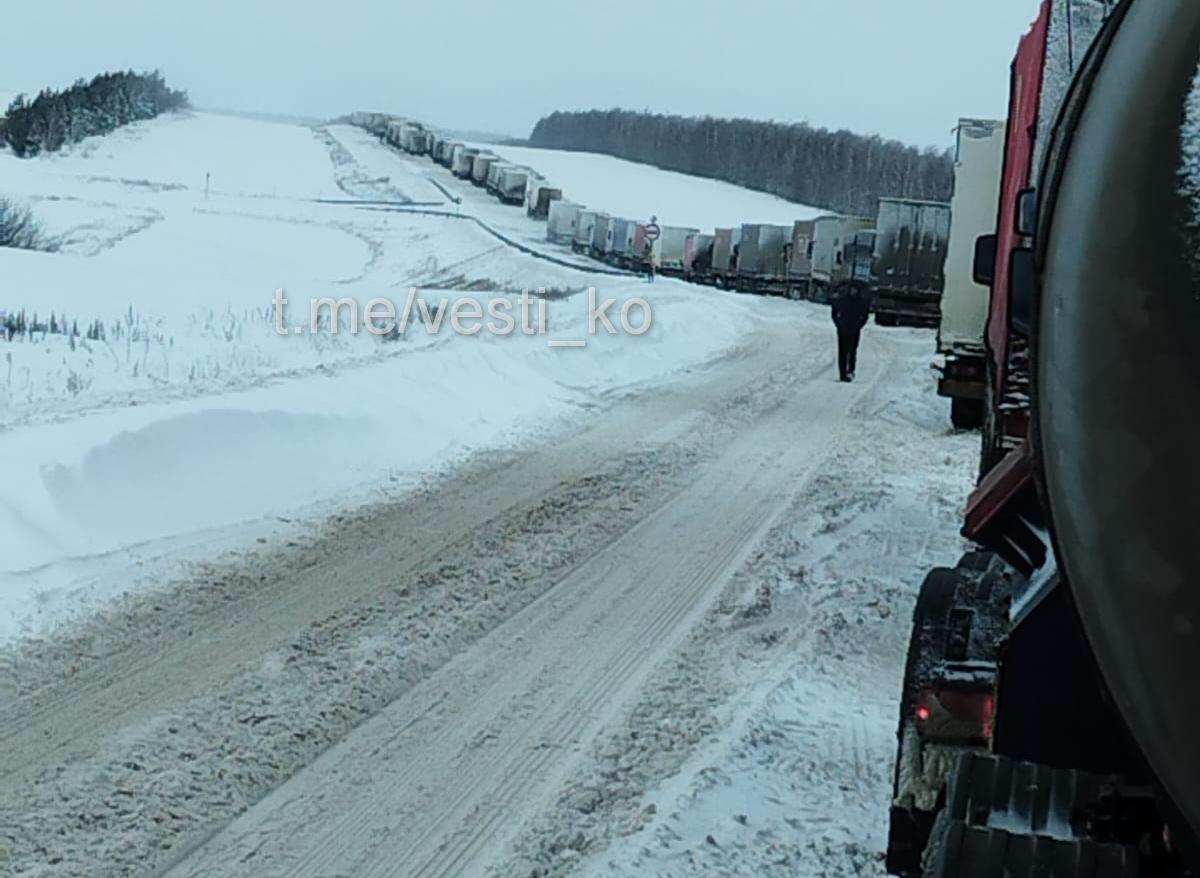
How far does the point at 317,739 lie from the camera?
213 inches

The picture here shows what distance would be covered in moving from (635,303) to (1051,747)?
71.3ft

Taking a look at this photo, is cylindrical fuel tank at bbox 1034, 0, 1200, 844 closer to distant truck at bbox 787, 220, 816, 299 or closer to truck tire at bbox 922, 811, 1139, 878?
truck tire at bbox 922, 811, 1139, 878

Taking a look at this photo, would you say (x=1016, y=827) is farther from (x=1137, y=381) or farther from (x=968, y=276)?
(x=968, y=276)

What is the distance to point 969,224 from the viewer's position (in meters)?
14.7

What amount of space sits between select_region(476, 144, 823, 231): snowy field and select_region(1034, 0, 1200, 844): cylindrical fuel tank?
6559cm

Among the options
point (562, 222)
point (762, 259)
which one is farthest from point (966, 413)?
point (562, 222)

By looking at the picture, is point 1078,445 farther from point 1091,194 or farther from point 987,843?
point 987,843

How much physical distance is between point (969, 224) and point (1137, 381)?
13.2m

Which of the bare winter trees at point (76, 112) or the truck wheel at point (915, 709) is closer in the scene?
the truck wheel at point (915, 709)

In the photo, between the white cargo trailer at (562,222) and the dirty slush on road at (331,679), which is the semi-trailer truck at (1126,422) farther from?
the white cargo trailer at (562,222)

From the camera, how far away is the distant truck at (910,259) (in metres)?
29.1

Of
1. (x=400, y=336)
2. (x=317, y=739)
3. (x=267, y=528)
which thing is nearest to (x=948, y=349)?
(x=400, y=336)

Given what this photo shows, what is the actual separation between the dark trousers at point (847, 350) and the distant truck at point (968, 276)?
4.06 m

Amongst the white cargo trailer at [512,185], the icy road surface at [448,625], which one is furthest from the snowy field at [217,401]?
the white cargo trailer at [512,185]
